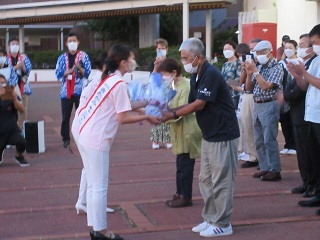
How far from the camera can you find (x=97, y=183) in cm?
662

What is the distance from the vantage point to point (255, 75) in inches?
367

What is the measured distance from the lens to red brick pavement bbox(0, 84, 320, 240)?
7418 mm

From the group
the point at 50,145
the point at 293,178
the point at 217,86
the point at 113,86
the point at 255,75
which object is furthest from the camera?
the point at 50,145

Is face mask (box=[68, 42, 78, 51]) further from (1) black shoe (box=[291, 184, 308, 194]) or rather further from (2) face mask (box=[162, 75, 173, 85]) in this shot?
(1) black shoe (box=[291, 184, 308, 194])

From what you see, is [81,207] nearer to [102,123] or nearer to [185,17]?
[102,123]

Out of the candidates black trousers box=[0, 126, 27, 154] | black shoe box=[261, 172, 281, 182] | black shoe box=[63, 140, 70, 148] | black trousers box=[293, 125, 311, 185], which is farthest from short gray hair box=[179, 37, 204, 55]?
black shoe box=[63, 140, 70, 148]

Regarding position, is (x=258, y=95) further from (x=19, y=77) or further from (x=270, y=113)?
(x=19, y=77)

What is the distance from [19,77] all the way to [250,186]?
6.58m

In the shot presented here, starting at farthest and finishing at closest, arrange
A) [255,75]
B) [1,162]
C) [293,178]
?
[1,162] → [293,178] → [255,75]

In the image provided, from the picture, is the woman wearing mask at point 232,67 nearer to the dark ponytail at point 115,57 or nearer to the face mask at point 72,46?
the face mask at point 72,46

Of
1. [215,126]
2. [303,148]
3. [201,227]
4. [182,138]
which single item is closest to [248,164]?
[303,148]

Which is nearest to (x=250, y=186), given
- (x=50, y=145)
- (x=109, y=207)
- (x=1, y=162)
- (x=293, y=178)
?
(x=293, y=178)

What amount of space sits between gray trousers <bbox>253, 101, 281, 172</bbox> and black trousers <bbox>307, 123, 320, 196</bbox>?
110 centimetres

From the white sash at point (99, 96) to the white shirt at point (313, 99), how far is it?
2.42m
